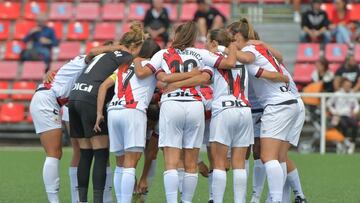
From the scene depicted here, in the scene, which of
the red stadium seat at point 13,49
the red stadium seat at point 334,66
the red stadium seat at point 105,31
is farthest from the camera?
the red stadium seat at point 105,31

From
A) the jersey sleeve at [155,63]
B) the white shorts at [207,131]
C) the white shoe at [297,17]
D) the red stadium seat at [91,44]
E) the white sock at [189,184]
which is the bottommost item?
the white sock at [189,184]

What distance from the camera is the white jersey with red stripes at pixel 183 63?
9570 mm

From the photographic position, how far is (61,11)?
2175 centimetres

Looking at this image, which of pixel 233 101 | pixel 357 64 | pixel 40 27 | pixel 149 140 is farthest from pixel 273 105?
pixel 40 27

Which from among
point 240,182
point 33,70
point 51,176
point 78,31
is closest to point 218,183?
point 240,182

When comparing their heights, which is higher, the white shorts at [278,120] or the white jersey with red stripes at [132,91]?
the white jersey with red stripes at [132,91]

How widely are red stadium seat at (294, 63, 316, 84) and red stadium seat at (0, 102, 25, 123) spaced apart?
18.1 feet

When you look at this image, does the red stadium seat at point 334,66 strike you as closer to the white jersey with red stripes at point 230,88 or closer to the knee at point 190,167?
the white jersey with red stripes at point 230,88

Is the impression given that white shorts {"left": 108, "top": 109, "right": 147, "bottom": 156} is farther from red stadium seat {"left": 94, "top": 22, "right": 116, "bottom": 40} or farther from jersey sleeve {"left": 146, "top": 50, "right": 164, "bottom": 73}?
red stadium seat {"left": 94, "top": 22, "right": 116, "bottom": 40}

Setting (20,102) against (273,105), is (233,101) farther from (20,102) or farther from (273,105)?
(20,102)

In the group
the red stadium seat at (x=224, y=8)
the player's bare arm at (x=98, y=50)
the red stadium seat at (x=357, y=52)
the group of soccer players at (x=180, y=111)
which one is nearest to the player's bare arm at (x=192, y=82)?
the group of soccer players at (x=180, y=111)

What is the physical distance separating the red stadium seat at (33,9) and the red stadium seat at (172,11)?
9.39ft

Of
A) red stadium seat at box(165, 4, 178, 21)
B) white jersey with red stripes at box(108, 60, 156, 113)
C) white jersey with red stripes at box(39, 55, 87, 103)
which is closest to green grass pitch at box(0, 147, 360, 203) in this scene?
white jersey with red stripes at box(39, 55, 87, 103)

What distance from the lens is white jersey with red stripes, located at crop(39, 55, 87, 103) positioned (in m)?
10.5
